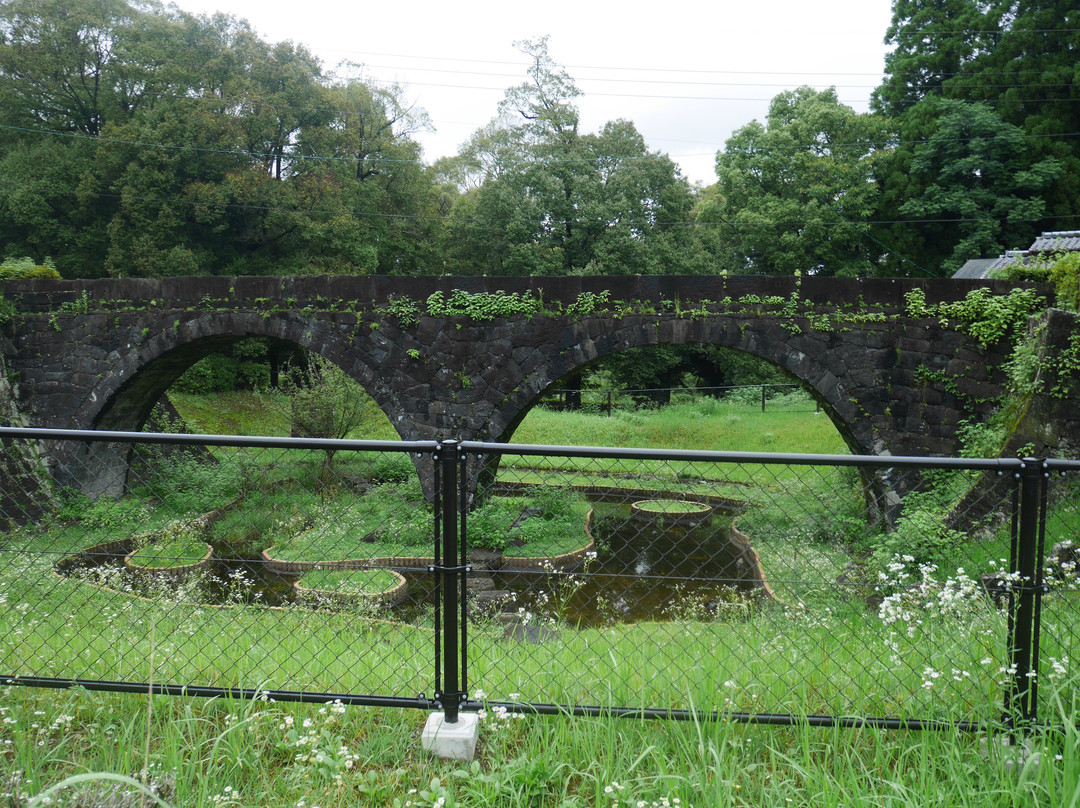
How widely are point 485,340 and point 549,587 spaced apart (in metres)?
2.85

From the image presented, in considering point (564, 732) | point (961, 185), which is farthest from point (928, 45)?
point (564, 732)

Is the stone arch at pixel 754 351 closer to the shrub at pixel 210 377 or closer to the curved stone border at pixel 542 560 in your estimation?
the curved stone border at pixel 542 560

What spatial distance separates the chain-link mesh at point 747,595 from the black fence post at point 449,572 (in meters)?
0.21

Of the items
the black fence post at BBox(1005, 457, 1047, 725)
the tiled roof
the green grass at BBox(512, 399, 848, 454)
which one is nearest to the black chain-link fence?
the black fence post at BBox(1005, 457, 1047, 725)

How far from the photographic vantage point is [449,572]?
2.12 metres

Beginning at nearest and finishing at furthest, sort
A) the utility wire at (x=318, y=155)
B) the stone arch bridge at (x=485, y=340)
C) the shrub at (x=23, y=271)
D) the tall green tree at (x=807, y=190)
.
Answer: the stone arch bridge at (x=485, y=340), the shrub at (x=23, y=271), the utility wire at (x=318, y=155), the tall green tree at (x=807, y=190)

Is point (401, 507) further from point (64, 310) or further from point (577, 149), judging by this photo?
point (577, 149)

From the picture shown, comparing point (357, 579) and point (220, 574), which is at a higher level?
point (357, 579)

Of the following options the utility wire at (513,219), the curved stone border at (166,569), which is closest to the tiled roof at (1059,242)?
the utility wire at (513,219)

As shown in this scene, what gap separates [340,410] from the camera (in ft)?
39.0

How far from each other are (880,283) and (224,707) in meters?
7.15

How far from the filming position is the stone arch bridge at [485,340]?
24.6 feet

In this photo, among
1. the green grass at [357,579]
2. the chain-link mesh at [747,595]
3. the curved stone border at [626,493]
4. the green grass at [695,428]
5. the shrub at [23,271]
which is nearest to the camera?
the chain-link mesh at [747,595]

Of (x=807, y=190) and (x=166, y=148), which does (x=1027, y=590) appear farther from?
(x=807, y=190)
